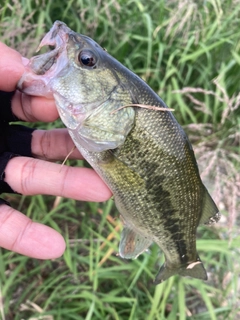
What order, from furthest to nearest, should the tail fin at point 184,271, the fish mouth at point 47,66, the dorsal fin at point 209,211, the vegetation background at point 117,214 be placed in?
the vegetation background at point 117,214, the tail fin at point 184,271, the dorsal fin at point 209,211, the fish mouth at point 47,66

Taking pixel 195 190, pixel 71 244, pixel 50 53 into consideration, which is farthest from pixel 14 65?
pixel 71 244

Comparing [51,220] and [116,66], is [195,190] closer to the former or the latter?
[116,66]

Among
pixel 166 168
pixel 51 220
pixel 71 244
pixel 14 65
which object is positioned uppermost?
pixel 14 65

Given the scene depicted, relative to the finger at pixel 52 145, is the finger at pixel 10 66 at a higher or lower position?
higher

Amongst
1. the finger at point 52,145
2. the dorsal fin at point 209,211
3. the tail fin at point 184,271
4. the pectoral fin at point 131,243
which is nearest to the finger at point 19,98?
the finger at point 52,145

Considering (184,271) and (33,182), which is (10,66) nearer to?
(33,182)

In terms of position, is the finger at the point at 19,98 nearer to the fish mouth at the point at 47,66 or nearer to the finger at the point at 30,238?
the fish mouth at the point at 47,66

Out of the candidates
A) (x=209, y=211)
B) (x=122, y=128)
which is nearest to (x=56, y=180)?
(x=122, y=128)
